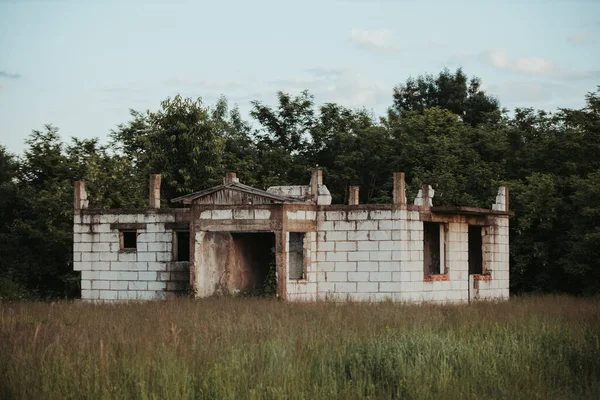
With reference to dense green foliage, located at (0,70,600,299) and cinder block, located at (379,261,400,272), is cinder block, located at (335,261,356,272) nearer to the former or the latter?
cinder block, located at (379,261,400,272)

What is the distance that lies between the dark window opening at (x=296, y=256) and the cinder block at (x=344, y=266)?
3.66 feet

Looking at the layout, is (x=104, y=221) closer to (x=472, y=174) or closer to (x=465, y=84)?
(x=472, y=174)

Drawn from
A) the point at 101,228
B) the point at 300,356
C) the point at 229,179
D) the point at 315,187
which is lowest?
the point at 300,356

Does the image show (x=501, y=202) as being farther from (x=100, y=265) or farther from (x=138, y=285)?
(x=100, y=265)

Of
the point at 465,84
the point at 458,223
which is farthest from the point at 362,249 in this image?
the point at 465,84

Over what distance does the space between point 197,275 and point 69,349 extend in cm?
1059

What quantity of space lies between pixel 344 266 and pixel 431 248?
4725 mm

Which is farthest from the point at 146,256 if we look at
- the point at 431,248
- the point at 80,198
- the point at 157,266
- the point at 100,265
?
the point at 431,248

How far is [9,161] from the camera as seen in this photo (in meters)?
37.0

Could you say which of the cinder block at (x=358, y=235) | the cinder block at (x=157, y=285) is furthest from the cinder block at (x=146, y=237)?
the cinder block at (x=358, y=235)

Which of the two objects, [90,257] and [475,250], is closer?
[90,257]

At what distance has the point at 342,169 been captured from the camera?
125 ft

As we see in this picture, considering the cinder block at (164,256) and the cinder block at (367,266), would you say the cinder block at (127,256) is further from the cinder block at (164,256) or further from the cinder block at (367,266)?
the cinder block at (367,266)

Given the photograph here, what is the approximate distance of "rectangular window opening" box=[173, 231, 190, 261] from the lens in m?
25.6
